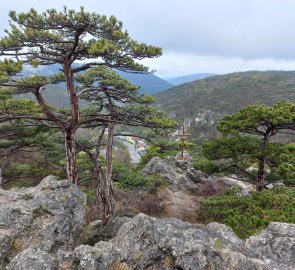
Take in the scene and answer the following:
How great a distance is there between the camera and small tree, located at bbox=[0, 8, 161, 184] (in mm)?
9930

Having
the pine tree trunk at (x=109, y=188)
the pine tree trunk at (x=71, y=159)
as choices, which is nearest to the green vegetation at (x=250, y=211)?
the pine tree trunk at (x=71, y=159)

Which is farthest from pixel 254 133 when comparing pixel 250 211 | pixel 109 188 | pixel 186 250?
pixel 186 250

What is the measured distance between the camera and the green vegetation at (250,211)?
32.1ft

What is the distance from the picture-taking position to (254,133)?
45.4 feet

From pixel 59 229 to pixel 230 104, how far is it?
19262 cm

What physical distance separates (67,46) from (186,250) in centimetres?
938

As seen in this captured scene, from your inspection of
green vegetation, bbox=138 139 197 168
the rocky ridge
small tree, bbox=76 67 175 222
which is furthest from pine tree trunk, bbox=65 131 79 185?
green vegetation, bbox=138 139 197 168

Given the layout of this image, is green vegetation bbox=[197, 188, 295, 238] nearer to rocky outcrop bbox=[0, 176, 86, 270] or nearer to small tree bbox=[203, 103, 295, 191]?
small tree bbox=[203, 103, 295, 191]

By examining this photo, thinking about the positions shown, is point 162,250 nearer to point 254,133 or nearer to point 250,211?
point 250,211

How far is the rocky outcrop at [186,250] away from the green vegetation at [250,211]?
2933 millimetres

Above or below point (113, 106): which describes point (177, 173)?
below

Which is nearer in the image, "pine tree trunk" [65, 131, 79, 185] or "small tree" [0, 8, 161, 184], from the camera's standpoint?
"small tree" [0, 8, 161, 184]

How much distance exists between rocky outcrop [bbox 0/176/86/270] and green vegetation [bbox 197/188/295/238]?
4.75 metres

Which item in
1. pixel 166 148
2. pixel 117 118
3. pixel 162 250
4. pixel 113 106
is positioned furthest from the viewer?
pixel 166 148
